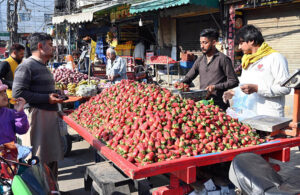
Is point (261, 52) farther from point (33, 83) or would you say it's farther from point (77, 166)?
point (77, 166)

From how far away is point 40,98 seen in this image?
343 centimetres

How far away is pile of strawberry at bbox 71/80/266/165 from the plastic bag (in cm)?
40

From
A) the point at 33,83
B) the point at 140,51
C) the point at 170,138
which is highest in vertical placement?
the point at 140,51

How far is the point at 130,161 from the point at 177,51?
1152cm

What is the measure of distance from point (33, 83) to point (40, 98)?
8.4 inches

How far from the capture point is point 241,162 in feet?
6.67

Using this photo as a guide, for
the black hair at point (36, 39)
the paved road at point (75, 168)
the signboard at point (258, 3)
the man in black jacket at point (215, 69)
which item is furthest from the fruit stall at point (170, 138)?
the signboard at point (258, 3)

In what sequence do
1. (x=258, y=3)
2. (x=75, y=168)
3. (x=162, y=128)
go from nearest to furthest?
(x=162, y=128) → (x=75, y=168) → (x=258, y=3)

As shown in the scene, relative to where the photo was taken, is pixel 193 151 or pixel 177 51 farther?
pixel 177 51

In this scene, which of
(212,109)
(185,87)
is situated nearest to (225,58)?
(185,87)

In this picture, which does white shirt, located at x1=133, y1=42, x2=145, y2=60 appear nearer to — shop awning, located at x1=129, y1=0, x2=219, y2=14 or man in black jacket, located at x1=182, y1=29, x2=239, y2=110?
shop awning, located at x1=129, y1=0, x2=219, y2=14

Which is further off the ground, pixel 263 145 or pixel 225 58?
pixel 225 58

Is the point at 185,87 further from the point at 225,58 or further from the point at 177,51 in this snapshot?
the point at 177,51

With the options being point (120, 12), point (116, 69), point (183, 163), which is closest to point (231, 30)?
point (116, 69)
